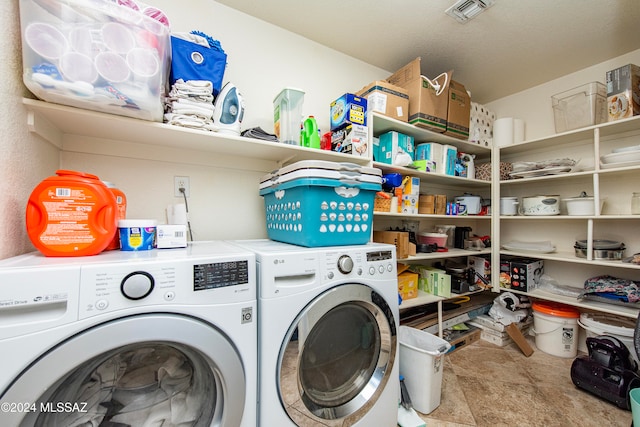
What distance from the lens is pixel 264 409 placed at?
809mm

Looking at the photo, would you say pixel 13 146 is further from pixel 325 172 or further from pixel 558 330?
pixel 558 330

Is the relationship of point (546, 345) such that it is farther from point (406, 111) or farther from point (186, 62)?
point (186, 62)

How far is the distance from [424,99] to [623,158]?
140cm

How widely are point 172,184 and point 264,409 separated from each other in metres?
1.15

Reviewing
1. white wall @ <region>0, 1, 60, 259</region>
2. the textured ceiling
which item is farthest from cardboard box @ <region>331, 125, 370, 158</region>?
white wall @ <region>0, 1, 60, 259</region>

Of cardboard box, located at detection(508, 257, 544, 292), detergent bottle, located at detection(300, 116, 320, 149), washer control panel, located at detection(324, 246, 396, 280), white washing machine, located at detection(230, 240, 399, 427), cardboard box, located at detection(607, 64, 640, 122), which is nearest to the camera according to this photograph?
white washing machine, located at detection(230, 240, 399, 427)

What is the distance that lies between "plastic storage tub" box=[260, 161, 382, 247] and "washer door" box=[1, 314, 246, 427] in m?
0.52

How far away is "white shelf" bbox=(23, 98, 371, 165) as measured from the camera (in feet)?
2.89

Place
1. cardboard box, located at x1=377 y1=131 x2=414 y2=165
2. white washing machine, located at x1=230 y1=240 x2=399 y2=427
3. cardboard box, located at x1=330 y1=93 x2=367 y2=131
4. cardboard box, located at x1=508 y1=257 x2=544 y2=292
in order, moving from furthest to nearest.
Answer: cardboard box, located at x1=508 y1=257 x2=544 y2=292 < cardboard box, located at x1=377 y1=131 x2=414 y2=165 < cardboard box, located at x1=330 y1=93 x2=367 y2=131 < white washing machine, located at x1=230 y1=240 x2=399 y2=427

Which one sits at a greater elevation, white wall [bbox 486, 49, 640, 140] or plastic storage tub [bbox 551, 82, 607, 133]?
white wall [bbox 486, 49, 640, 140]

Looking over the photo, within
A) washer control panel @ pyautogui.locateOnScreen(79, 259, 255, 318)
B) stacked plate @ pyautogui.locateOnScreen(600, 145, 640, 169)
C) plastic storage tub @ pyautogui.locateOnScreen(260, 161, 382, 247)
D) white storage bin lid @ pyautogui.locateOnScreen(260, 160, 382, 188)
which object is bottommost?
washer control panel @ pyautogui.locateOnScreen(79, 259, 255, 318)

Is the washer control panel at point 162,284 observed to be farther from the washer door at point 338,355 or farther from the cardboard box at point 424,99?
the cardboard box at point 424,99

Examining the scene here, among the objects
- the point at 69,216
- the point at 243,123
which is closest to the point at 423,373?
the point at 69,216

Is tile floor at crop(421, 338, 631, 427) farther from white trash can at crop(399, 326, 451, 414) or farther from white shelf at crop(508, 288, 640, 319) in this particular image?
white shelf at crop(508, 288, 640, 319)
